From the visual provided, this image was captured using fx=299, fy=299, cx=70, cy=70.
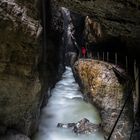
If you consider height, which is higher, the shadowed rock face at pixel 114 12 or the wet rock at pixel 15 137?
the shadowed rock face at pixel 114 12

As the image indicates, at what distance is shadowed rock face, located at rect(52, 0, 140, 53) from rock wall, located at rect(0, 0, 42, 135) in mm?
2484

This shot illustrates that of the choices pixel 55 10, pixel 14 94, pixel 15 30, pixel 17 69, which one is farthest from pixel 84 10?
pixel 55 10

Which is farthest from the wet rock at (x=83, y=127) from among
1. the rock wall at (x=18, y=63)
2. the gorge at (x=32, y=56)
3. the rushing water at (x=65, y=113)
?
the rock wall at (x=18, y=63)

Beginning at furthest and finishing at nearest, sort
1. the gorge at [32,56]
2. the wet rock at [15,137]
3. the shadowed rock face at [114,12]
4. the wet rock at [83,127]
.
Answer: the wet rock at [83,127]
the wet rock at [15,137]
the gorge at [32,56]
the shadowed rock face at [114,12]

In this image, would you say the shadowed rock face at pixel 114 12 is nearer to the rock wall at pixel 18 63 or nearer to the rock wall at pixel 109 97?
the rock wall at pixel 18 63

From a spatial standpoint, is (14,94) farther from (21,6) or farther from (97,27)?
(97,27)

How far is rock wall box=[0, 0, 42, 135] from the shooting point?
12.2 m

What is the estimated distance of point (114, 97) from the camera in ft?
48.4

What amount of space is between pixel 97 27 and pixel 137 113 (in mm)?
8214

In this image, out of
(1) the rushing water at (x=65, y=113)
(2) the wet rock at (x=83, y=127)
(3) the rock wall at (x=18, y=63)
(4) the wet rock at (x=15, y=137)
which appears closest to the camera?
(3) the rock wall at (x=18, y=63)

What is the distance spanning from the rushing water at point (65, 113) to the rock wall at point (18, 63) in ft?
6.84

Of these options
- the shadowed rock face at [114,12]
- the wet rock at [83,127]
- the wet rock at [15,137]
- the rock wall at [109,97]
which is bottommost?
the wet rock at [83,127]

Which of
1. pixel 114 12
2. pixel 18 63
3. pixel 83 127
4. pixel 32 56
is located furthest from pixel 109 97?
pixel 114 12

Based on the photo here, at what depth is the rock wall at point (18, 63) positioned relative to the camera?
40.2 ft
